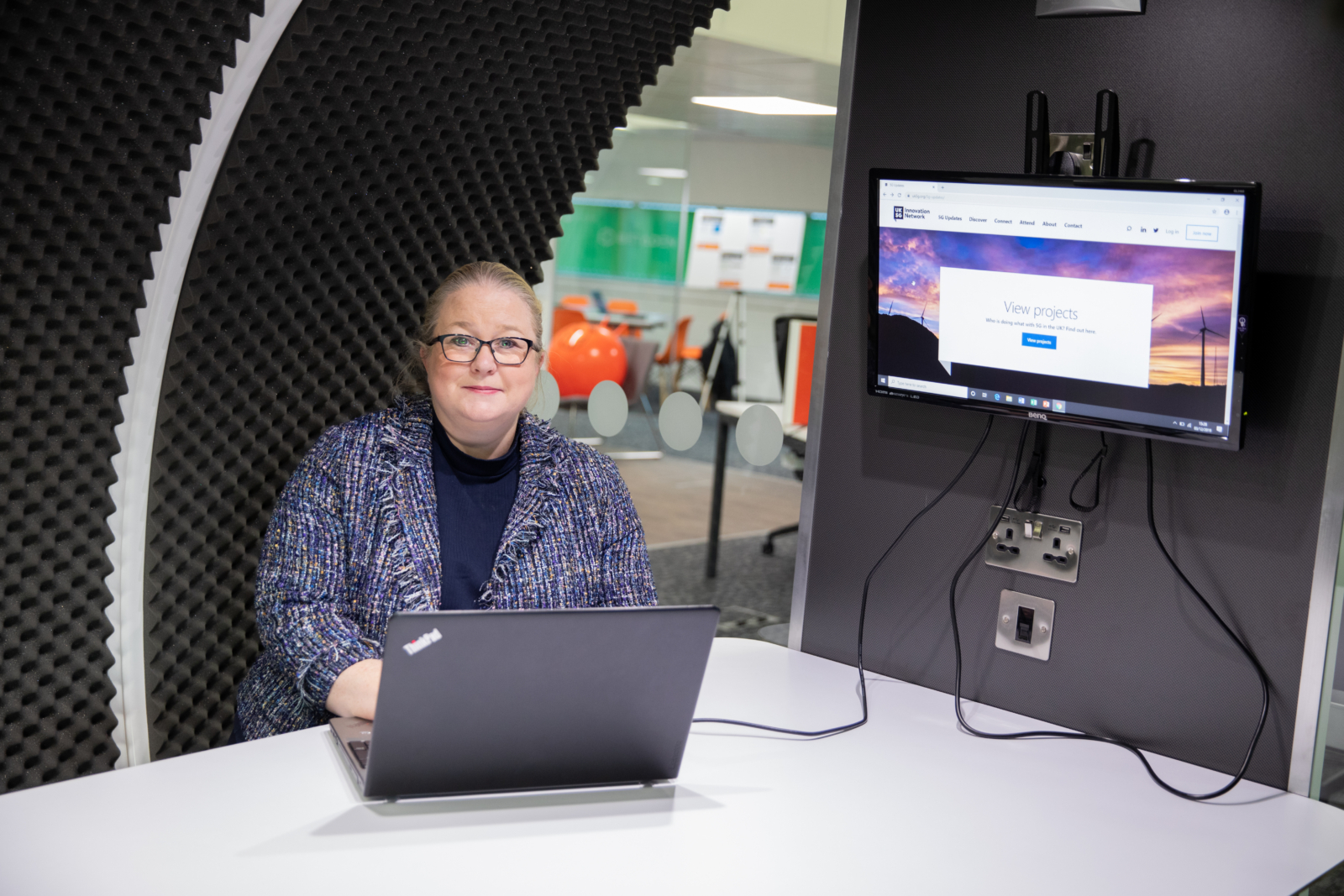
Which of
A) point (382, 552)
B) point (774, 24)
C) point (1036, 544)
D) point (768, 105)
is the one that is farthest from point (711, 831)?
point (768, 105)

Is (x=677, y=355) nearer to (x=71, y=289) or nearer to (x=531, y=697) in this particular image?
(x=71, y=289)

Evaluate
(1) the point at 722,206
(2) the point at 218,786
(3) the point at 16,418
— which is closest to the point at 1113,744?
(2) the point at 218,786

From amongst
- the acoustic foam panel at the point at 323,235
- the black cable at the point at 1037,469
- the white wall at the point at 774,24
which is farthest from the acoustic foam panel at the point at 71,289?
the white wall at the point at 774,24

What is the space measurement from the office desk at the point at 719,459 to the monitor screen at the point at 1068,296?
81 cm

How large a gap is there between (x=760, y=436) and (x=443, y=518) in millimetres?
962

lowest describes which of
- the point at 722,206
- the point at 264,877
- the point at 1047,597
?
the point at 264,877

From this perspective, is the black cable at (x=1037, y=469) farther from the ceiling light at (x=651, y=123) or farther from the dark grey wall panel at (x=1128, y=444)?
the ceiling light at (x=651, y=123)

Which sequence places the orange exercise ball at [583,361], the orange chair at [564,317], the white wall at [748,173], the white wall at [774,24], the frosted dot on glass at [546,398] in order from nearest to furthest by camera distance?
the frosted dot on glass at [546,398], the orange exercise ball at [583,361], the white wall at [774,24], the white wall at [748,173], the orange chair at [564,317]

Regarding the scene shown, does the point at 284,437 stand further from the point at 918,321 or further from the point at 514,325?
the point at 918,321

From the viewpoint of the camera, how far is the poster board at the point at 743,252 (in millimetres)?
7246

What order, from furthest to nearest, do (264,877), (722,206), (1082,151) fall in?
1. (722,206)
2. (1082,151)
3. (264,877)

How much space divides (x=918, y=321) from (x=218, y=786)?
1.32 m

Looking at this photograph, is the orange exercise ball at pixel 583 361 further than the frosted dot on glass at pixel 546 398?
Yes

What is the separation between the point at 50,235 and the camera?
2.02m
